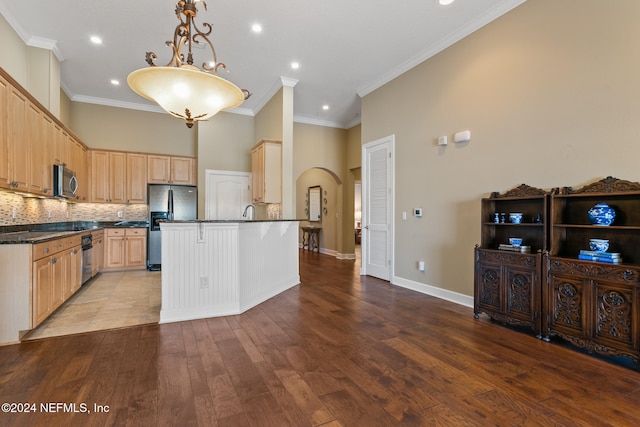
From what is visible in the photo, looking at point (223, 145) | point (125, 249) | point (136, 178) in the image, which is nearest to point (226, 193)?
point (223, 145)

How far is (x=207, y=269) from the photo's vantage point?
3.40 meters

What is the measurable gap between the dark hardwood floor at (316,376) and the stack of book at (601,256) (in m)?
0.78

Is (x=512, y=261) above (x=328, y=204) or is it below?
below

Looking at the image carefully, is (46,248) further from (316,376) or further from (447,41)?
(447,41)

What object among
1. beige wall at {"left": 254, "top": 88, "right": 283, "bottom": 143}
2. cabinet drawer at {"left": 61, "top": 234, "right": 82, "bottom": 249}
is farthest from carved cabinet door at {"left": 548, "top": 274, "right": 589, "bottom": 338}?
cabinet drawer at {"left": 61, "top": 234, "right": 82, "bottom": 249}

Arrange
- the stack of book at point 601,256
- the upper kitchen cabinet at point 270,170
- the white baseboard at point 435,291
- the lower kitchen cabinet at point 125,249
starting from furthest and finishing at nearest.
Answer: the lower kitchen cabinet at point 125,249 < the upper kitchen cabinet at point 270,170 < the white baseboard at point 435,291 < the stack of book at point 601,256

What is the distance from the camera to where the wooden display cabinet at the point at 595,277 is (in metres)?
2.31

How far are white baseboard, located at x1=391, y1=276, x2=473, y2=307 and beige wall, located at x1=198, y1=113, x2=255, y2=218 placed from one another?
4316 mm

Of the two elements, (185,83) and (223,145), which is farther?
(223,145)

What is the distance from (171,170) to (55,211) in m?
2.15

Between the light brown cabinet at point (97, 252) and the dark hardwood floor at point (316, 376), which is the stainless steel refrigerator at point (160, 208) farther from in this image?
the dark hardwood floor at point (316, 376)

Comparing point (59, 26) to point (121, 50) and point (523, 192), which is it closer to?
point (121, 50)

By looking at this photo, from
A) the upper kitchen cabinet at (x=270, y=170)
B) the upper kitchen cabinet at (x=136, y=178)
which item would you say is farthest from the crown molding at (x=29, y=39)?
the upper kitchen cabinet at (x=270, y=170)

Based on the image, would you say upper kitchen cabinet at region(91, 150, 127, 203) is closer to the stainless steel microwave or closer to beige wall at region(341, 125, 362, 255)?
the stainless steel microwave
